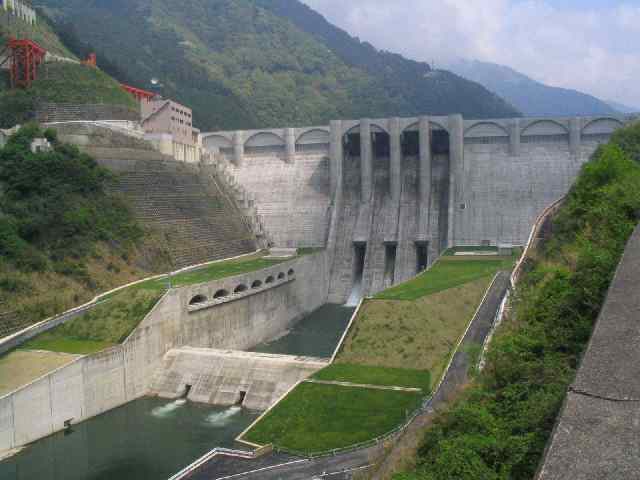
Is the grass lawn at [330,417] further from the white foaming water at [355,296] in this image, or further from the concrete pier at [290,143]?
the concrete pier at [290,143]

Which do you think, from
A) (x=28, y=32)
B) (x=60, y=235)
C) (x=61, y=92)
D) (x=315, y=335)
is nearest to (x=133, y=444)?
(x=60, y=235)

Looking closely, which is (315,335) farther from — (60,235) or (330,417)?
(330,417)

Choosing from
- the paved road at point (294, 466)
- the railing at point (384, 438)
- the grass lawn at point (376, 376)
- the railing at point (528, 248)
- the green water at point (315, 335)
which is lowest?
the green water at point (315, 335)

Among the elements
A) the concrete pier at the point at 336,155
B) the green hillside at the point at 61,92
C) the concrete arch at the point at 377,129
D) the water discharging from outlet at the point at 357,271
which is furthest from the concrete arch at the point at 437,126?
the green hillside at the point at 61,92

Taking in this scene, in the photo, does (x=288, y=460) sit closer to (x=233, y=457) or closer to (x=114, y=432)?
(x=233, y=457)

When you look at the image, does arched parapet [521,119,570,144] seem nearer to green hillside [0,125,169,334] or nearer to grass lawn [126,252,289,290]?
grass lawn [126,252,289,290]

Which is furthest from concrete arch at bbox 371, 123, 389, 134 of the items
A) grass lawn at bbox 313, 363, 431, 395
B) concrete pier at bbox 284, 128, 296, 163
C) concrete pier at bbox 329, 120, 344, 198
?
grass lawn at bbox 313, 363, 431, 395

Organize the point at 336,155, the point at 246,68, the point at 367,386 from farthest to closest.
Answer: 1. the point at 246,68
2. the point at 336,155
3. the point at 367,386
